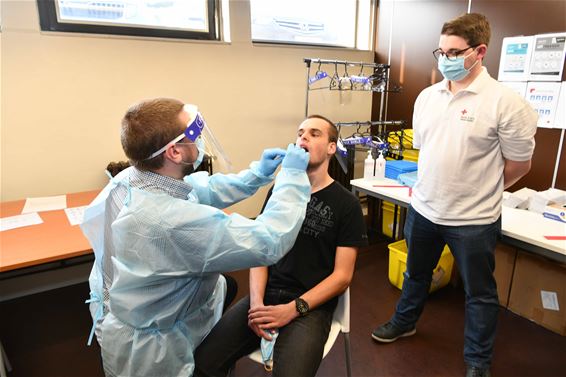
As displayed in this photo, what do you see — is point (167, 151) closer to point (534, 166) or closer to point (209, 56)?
point (209, 56)

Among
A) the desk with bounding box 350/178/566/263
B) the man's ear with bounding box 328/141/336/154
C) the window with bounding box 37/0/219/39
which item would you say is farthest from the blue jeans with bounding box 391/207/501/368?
the window with bounding box 37/0/219/39

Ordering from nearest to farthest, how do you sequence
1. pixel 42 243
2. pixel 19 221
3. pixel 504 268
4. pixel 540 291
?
pixel 42 243
pixel 19 221
pixel 540 291
pixel 504 268

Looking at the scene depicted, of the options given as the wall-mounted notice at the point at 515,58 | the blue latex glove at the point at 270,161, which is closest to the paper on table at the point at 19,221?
the blue latex glove at the point at 270,161

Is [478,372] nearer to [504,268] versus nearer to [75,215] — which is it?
[504,268]

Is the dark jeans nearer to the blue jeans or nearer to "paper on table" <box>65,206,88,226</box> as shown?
the blue jeans

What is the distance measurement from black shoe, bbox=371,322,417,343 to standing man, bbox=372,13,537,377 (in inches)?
16.2

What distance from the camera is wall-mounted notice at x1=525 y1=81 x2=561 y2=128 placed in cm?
241

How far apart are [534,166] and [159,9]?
Result: 3.12 m

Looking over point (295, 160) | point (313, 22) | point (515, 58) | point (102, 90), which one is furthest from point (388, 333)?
point (313, 22)

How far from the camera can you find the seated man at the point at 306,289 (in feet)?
4.34

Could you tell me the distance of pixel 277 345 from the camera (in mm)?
1322

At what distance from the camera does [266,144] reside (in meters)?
3.50

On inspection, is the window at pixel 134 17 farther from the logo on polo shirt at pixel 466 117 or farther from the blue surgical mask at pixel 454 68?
the logo on polo shirt at pixel 466 117

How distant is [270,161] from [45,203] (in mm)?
1713
